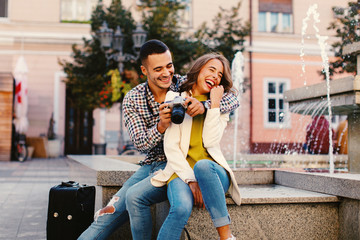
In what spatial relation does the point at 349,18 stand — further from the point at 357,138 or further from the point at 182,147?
the point at 182,147

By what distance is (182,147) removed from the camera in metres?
2.63

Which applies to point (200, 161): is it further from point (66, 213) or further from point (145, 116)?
point (66, 213)

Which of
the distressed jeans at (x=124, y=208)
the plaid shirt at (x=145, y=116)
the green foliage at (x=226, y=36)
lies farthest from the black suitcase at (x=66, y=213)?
the green foliage at (x=226, y=36)

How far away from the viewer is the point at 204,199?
2436 mm

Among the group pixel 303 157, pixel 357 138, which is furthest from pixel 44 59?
pixel 357 138

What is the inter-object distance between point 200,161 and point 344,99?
2445 millimetres

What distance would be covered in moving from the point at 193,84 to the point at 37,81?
14.9 metres

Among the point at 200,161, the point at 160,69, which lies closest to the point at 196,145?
the point at 200,161

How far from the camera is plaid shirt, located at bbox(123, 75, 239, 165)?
2.75m

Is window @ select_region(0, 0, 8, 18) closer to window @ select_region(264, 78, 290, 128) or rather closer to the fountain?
window @ select_region(264, 78, 290, 128)

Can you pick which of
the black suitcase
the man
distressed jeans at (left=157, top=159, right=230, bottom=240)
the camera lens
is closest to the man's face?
the man

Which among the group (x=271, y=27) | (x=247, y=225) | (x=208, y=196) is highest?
(x=271, y=27)

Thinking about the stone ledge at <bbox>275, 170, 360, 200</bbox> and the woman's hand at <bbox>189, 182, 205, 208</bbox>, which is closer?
the woman's hand at <bbox>189, 182, 205, 208</bbox>

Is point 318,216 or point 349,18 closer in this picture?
point 318,216
